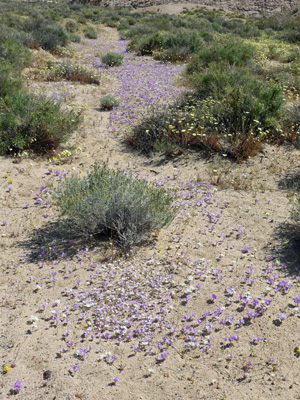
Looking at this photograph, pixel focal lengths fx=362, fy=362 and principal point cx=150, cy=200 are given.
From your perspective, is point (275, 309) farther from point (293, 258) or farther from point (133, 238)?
point (133, 238)

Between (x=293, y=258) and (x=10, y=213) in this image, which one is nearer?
(x=293, y=258)

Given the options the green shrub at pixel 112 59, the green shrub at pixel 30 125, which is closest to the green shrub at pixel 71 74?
the green shrub at pixel 112 59

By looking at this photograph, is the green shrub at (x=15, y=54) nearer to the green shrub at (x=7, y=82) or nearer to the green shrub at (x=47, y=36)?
the green shrub at (x=7, y=82)

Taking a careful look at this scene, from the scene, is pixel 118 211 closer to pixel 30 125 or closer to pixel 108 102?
pixel 30 125

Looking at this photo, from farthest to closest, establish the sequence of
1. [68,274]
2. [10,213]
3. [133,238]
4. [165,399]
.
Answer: [10,213] → [133,238] → [68,274] → [165,399]

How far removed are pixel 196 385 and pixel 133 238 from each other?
2.00m

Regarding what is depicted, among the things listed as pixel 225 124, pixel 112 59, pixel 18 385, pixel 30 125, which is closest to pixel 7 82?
pixel 30 125

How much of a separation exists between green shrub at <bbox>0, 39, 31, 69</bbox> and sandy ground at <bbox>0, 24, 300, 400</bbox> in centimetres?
634

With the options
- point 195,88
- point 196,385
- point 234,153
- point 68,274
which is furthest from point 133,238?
point 195,88

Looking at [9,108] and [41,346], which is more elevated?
[9,108]

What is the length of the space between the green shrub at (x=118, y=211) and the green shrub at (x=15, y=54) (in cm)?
797

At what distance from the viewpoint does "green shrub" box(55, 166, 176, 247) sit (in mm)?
4547

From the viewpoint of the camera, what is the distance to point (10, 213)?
208 inches

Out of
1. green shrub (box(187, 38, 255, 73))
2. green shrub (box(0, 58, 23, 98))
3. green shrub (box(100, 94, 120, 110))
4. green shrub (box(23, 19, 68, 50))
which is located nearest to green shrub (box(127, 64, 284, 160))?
green shrub (box(100, 94, 120, 110))
